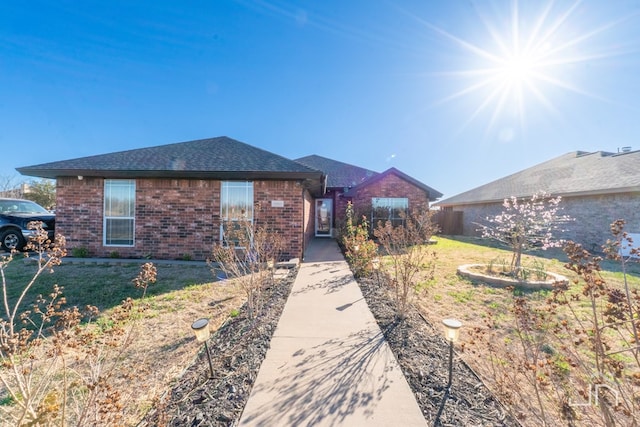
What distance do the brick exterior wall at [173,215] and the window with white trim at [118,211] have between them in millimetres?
154

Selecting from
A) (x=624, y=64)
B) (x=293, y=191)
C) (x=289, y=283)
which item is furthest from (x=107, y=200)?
(x=624, y=64)

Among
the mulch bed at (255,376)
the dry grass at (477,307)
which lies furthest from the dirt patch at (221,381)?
the dry grass at (477,307)

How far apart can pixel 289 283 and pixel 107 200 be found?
6.90m

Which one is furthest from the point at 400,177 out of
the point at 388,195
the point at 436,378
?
the point at 436,378

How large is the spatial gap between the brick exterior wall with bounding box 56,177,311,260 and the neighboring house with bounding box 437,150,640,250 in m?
8.83

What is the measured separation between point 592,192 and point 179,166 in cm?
1709

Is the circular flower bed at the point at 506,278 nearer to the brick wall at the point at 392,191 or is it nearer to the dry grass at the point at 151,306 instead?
the dry grass at the point at 151,306

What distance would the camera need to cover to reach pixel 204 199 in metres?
8.15

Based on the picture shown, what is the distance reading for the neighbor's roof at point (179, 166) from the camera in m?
7.66

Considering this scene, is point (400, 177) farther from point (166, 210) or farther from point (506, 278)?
point (166, 210)

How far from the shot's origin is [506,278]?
21.0ft

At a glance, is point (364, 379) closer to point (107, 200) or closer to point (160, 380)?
point (160, 380)

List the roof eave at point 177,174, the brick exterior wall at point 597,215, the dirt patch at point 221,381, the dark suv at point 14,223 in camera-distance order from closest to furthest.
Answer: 1. the dirt patch at point 221,381
2. the roof eave at point 177,174
3. the dark suv at point 14,223
4. the brick exterior wall at point 597,215

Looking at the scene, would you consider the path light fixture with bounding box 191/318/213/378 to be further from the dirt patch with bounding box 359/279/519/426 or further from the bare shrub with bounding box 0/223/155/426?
the dirt patch with bounding box 359/279/519/426
